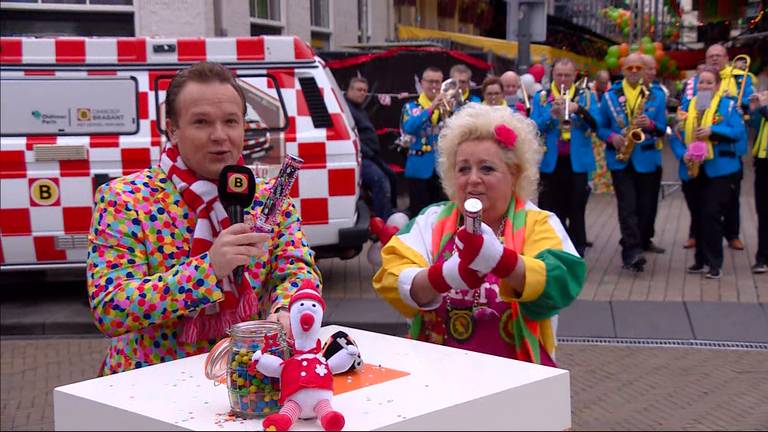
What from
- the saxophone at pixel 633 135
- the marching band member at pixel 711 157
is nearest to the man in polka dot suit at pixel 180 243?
the marching band member at pixel 711 157

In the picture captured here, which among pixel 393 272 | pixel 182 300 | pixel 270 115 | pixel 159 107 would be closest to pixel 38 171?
pixel 159 107

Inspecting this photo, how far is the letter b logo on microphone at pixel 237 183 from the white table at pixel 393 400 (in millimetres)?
325

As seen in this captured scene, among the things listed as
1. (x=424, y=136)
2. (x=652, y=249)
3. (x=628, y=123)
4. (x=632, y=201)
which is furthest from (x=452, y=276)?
(x=652, y=249)

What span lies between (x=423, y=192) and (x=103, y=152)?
265 centimetres

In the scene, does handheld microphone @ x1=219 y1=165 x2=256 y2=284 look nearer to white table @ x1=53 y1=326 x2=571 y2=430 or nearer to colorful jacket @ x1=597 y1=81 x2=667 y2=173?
white table @ x1=53 y1=326 x2=571 y2=430

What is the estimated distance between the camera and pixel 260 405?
5.03ft

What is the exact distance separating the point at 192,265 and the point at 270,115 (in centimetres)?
505

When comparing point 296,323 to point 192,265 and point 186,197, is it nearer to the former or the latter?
point 192,265

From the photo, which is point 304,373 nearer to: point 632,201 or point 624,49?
point 624,49

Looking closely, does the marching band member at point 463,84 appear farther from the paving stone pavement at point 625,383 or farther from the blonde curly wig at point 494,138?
the blonde curly wig at point 494,138

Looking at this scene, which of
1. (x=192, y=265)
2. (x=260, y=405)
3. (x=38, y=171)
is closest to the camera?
(x=260, y=405)

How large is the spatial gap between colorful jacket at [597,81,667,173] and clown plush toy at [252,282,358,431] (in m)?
6.10

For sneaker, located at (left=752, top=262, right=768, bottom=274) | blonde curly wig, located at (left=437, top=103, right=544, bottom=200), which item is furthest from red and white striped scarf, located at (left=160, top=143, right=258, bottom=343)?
sneaker, located at (left=752, top=262, right=768, bottom=274)

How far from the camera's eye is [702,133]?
23.3 ft
